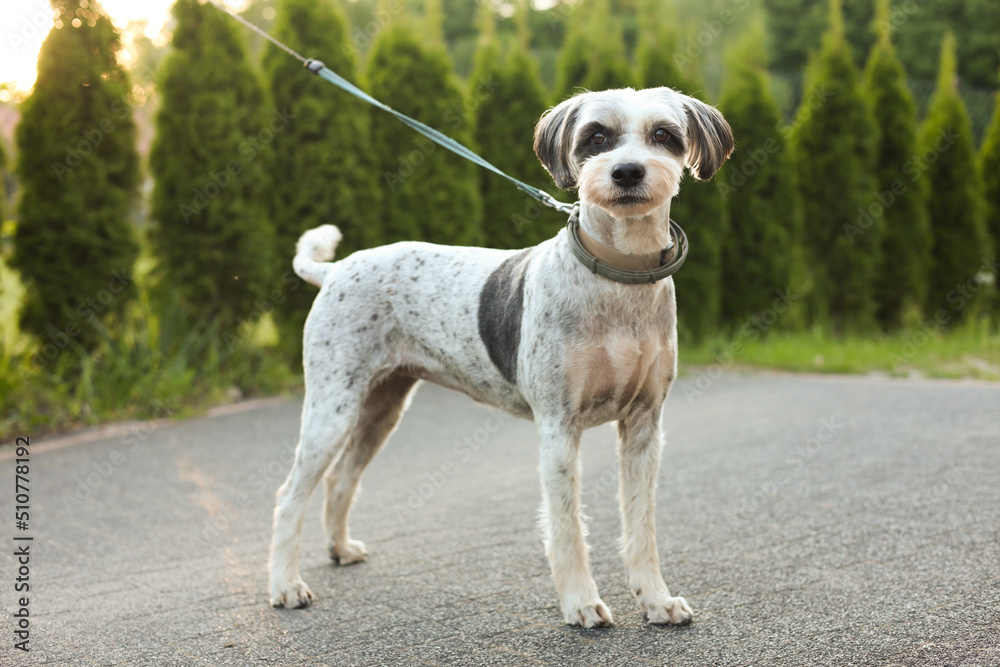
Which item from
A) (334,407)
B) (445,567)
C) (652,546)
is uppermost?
(334,407)

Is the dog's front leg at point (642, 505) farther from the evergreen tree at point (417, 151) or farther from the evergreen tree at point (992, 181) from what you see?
the evergreen tree at point (992, 181)

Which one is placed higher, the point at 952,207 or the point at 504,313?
the point at 504,313

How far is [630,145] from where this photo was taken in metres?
2.68

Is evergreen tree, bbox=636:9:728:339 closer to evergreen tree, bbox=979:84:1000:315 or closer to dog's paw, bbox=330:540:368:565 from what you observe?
evergreen tree, bbox=979:84:1000:315

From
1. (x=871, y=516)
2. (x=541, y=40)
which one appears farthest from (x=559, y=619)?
(x=541, y=40)

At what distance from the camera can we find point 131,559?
385cm

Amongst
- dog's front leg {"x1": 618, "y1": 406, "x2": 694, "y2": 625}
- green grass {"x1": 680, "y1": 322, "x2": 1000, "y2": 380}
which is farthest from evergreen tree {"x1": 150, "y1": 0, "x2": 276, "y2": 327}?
dog's front leg {"x1": 618, "y1": 406, "x2": 694, "y2": 625}

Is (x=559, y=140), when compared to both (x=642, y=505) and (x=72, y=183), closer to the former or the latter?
(x=642, y=505)

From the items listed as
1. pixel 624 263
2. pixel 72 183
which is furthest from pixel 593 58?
pixel 624 263

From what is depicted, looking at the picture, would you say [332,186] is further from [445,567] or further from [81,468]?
[445,567]

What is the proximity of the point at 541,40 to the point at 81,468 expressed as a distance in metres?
28.1

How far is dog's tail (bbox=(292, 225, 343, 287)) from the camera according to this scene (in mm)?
3752

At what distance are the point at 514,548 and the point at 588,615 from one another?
966 millimetres

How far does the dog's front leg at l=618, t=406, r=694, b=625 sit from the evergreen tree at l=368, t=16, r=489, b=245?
225 inches
